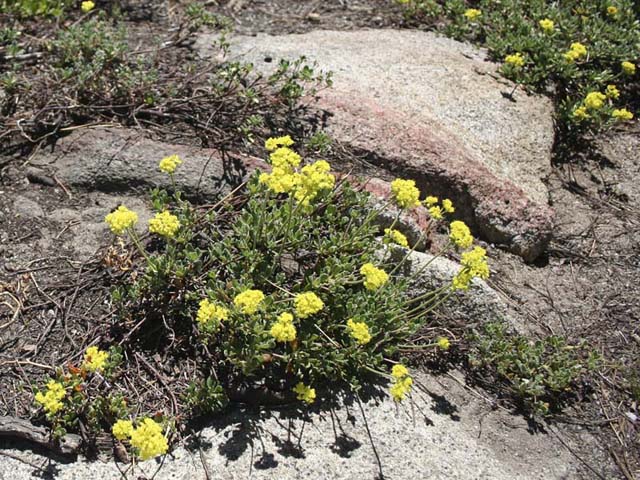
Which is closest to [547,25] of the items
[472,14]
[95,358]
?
[472,14]

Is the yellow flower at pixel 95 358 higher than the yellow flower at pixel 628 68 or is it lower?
lower

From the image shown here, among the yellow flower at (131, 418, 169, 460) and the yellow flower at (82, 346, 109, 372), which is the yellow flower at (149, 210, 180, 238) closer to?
the yellow flower at (82, 346, 109, 372)

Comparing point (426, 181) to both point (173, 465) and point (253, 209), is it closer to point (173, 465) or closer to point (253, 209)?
point (253, 209)

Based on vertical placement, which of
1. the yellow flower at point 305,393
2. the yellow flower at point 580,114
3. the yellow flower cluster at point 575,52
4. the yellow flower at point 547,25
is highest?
the yellow flower at point 547,25

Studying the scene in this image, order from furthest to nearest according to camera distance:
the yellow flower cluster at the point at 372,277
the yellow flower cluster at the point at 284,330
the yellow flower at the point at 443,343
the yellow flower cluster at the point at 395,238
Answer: the yellow flower cluster at the point at 395,238
the yellow flower at the point at 443,343
the yellow flower cluster at the point at 372,277
the yellow flower cluster at the point at 284,330

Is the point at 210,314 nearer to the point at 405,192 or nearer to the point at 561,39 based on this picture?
the point at 405,192

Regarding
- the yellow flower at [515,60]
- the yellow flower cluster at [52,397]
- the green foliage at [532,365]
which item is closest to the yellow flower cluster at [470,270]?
the green foliage at [532,365]

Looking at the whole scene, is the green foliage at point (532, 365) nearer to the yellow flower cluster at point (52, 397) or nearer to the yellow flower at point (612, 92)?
the yellow flower cluster at point (52, 397)
